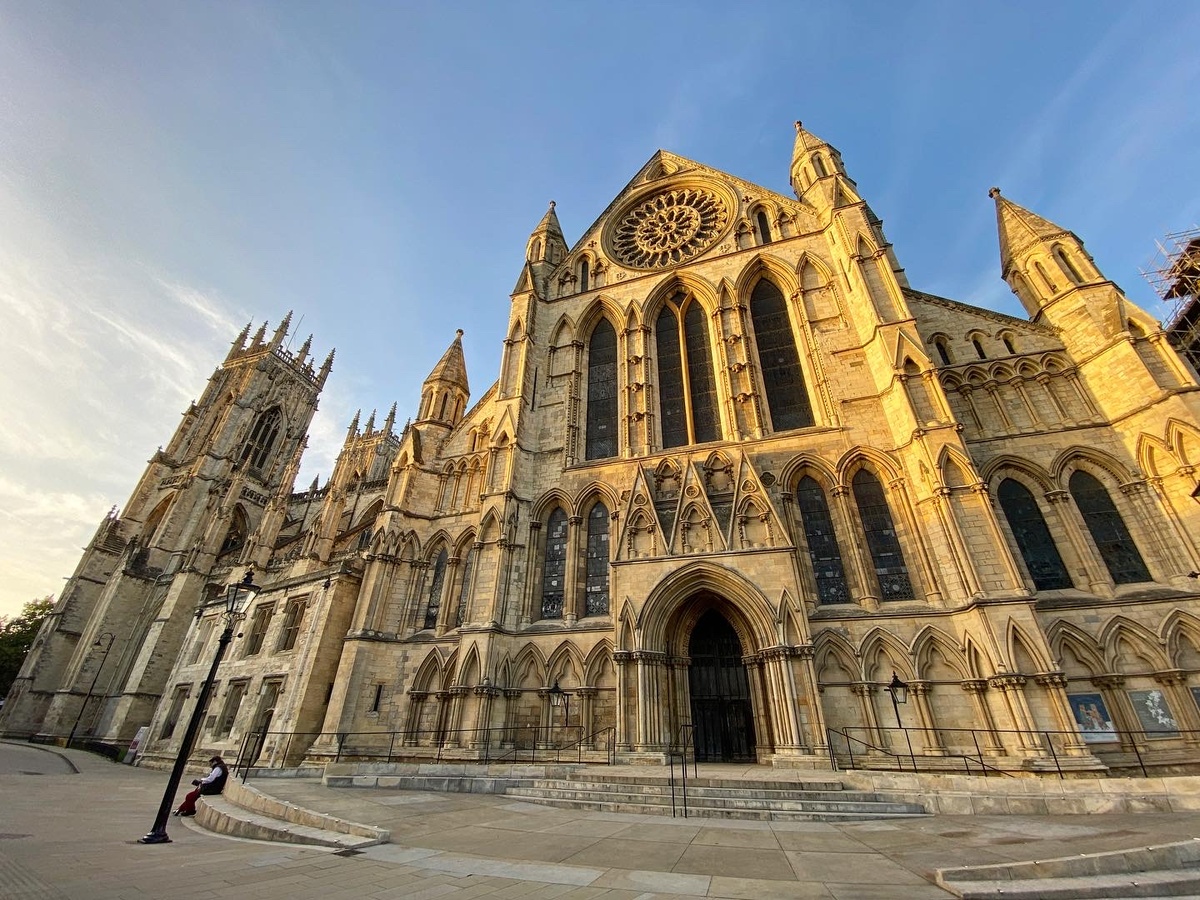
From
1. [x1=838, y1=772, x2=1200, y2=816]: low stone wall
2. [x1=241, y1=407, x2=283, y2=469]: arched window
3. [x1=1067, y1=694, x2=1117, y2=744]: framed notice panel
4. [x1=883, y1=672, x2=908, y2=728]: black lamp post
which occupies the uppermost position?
[x1=241, y1=407, x2=283, y2=469]: arched window

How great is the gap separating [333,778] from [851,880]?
37.6ft

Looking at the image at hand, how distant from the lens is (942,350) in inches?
679

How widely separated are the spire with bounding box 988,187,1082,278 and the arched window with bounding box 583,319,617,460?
14.2 metres

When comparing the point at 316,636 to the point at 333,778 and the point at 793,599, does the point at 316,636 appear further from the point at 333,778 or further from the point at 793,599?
the point at 793,599

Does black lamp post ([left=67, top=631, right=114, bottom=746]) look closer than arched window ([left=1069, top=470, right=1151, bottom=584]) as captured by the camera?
No

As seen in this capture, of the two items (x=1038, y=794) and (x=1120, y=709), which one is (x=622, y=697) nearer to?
(x=1038, y=794)

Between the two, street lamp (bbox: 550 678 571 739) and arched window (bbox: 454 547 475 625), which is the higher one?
arched window (bbox: 454 547 475 625)

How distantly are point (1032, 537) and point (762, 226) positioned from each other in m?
15.4

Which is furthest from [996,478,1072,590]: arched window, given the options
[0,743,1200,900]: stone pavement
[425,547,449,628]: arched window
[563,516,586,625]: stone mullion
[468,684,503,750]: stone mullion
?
[425,547,449,628]: arched window

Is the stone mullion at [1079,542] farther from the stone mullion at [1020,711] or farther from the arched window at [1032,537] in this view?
the stone mullion at [1020,711]

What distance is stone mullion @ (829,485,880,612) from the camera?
13.7 m

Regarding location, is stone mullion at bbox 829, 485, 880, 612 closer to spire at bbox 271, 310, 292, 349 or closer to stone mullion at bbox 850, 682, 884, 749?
stone mullion at bbox 850, 682, 884, 749

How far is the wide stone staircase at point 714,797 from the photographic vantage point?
8.19 metres

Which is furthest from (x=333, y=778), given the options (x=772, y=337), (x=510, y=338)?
(x=772, y=337)
